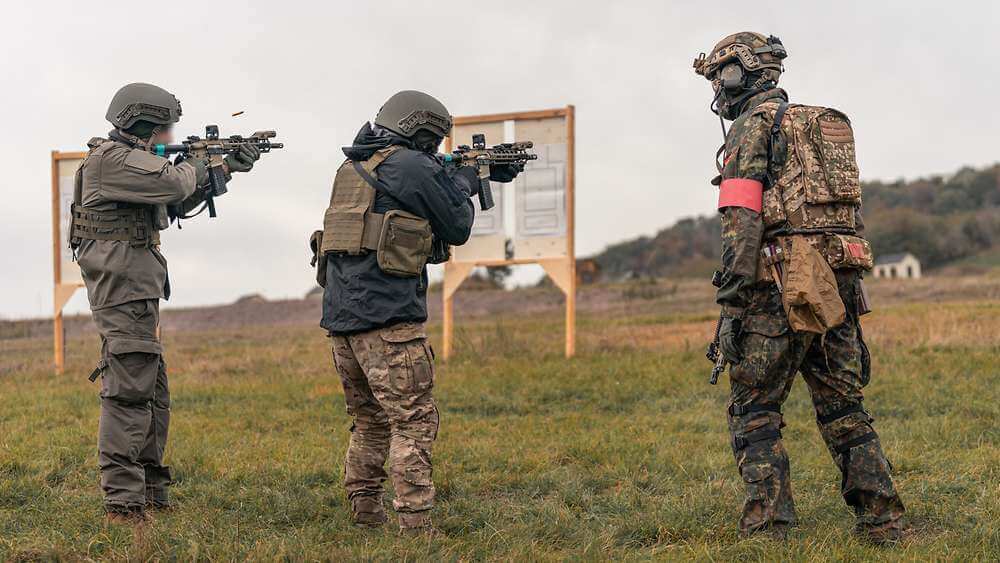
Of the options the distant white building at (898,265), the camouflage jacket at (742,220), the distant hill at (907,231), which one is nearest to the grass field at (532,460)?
the camouflage jacket at (742,220)

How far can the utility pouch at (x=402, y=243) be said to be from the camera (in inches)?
218

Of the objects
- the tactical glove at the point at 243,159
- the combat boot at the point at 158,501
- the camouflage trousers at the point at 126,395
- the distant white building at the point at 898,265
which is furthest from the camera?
the distant white building at the point at 898,265

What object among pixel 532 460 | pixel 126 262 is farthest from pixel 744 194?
pixel 126 262

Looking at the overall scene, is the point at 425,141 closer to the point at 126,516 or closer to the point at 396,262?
the point at 396,262

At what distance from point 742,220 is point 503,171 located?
1.98m

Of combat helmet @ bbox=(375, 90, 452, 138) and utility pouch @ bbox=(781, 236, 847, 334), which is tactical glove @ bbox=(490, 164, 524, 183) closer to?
combat helmet @ bbox=(375, 90, 452, 138)

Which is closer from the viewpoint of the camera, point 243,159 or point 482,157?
point 482,157

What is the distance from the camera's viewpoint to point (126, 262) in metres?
6.20

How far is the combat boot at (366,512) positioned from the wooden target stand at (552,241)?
7.36 meters

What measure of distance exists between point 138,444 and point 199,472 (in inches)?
54.0

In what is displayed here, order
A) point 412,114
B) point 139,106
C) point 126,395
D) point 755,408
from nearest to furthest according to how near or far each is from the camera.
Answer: point 755,408 < point 412,114 < point 126,395 < point 139,106

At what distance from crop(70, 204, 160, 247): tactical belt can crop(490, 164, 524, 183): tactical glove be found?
226 centimetres

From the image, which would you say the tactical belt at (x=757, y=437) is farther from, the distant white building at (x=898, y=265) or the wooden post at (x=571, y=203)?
the distant white building at (x=898, y=265)

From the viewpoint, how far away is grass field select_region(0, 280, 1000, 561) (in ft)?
17.5
